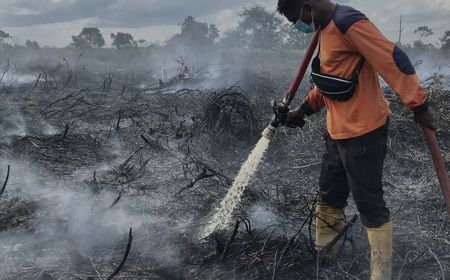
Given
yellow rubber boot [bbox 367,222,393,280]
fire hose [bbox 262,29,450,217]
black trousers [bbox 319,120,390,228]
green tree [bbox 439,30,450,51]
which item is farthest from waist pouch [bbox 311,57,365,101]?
green tree [bbox 439,30,450,51]

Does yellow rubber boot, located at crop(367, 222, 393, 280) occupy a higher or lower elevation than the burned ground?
higher

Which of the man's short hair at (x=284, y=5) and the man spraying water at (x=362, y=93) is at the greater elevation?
the man's short hair at (x=284, y=5)

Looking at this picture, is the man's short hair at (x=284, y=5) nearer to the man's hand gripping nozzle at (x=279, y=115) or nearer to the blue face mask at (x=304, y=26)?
the blue face mask at (x=304, y=26)

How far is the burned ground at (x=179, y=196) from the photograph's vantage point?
9.93 ft

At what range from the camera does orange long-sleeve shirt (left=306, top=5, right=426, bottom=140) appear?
230 centimetres

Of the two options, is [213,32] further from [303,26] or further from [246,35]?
[303,26]

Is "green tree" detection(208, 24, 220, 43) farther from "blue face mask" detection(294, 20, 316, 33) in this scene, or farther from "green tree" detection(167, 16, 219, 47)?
"blue face mask" detection(294, 20, 316, 33)

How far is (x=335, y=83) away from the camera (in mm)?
2541

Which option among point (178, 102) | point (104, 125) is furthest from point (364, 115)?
point (178, 102)

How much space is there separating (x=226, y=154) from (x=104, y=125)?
1.97 metres

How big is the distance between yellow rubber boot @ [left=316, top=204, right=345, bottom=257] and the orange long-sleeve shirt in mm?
684

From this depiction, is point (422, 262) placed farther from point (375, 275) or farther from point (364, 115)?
point (364, 115)

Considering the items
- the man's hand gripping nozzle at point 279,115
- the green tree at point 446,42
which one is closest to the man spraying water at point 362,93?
the man's hand gripping nozzle at point 279,115

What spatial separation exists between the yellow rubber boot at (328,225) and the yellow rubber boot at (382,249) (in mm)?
456
